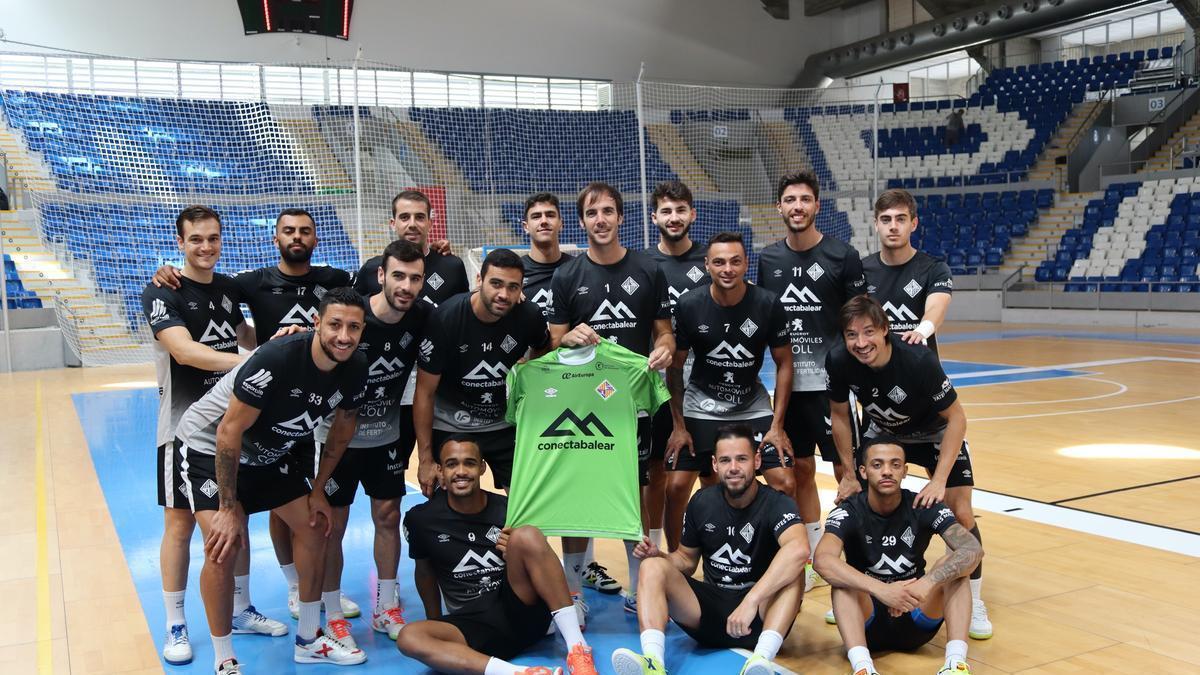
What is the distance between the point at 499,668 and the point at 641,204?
19.2 meters

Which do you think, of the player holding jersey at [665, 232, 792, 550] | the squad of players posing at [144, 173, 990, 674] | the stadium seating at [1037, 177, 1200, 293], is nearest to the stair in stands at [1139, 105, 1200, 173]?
the stadium seating at [1037, 177, 1200, 293]

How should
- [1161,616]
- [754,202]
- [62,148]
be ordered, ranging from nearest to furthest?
[1161,616], [62,148], [754,202]

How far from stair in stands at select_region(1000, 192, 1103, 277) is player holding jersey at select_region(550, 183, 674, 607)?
22711 mm

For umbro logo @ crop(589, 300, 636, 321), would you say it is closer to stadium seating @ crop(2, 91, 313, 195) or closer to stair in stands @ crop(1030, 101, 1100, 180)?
stadium seating @ crop(2, 91, 313, 195)

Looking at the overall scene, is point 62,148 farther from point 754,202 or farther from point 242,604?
point 242,604

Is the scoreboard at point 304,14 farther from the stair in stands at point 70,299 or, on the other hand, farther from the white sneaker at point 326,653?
the white sneaker at point 326,653

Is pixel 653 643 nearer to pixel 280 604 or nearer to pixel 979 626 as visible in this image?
pixel 979 626

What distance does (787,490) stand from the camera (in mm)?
5359

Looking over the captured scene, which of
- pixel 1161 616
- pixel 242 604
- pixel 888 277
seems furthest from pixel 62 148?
pixel 1161 616

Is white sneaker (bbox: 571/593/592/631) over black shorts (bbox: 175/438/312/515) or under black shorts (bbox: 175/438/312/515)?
under

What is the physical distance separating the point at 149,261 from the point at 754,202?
13933mm

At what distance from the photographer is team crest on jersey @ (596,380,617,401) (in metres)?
5.05

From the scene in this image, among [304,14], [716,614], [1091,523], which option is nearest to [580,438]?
[716,614]

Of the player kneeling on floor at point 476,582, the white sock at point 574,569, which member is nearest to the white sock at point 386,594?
the player kneeling on floor at point 476,582
